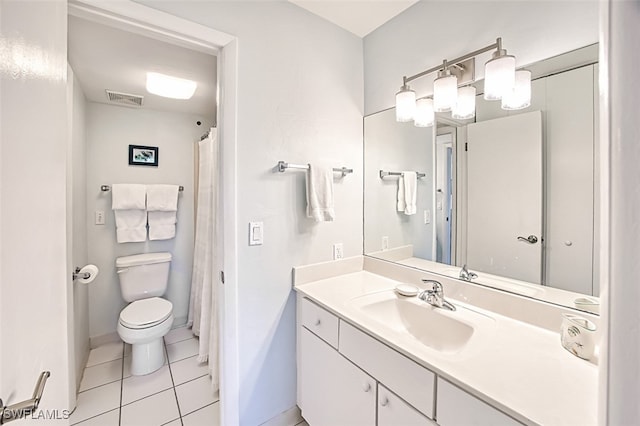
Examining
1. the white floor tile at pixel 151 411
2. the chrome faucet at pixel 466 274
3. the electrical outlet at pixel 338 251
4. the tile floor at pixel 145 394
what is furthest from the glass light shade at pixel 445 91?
the white floor tile at pixel 151 411

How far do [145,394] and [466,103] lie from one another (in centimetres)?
257

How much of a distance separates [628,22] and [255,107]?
1281mm

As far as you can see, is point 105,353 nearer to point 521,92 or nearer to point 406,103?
point 406,103

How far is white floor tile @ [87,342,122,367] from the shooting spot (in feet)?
6.98

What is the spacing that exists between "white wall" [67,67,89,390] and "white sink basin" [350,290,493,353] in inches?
67.7

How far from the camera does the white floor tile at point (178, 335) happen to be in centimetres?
246

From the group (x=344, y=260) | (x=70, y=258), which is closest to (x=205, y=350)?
(x=70, y=258)

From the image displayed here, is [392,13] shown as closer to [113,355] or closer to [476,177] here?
[476,177]

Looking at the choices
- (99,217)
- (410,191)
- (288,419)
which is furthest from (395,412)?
(99,217)

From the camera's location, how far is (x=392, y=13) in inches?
61.9

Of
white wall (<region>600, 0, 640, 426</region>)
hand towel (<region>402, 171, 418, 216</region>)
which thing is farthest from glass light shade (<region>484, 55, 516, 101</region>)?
white wall (<region>600, 0, 640, 426</region>)

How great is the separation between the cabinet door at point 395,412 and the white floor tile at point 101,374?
1972mm

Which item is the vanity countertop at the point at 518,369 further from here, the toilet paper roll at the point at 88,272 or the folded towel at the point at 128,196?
the folded towel at the point at 128,196

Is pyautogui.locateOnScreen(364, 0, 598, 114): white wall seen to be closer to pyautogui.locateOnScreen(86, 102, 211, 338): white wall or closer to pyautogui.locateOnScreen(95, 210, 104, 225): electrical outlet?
pyautogui.locateOnScreen(86, 102, 211, 338): white wall
